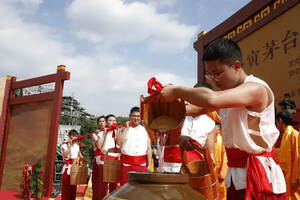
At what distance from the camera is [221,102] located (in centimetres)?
132

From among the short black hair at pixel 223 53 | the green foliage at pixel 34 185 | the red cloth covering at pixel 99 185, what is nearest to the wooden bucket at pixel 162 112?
the short black hair at pixel 223 53

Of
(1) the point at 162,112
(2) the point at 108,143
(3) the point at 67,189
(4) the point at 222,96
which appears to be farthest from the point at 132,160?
(4) the point at 222,96

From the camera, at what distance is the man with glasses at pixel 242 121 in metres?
1.38

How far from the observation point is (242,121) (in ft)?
4.86

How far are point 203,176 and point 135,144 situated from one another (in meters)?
3.80

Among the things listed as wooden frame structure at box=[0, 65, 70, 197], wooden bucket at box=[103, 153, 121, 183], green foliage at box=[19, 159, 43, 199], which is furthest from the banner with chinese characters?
green foliage at box=[19, 159, 43, 199]

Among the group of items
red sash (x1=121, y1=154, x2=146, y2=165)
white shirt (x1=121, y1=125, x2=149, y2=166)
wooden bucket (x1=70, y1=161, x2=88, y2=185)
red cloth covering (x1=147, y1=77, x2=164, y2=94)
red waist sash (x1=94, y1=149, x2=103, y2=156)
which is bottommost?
wooden bucket (x1=70, y1=161, x2=88, y2=185)

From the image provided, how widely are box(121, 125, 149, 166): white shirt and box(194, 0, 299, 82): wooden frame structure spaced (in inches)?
113

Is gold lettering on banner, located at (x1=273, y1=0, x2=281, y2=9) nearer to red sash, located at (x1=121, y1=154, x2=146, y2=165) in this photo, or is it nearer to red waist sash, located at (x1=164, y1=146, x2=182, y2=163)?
red sash, located at (x1=121, y1=154, x2=146, y2=165)

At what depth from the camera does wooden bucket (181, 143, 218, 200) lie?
1503 mm

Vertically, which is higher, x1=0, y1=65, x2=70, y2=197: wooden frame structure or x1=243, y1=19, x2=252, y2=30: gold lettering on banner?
x1=243, y1=19, x2=252, y2=30: gold lettering on banner

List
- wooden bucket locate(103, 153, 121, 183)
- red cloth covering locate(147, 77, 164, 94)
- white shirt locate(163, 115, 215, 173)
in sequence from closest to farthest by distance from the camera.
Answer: red cloth covering locate(147, 77, 164, 94)
white shirt locate(163, 115, 215, 173)
wooden bucket locate(103, 153, 121, 183)

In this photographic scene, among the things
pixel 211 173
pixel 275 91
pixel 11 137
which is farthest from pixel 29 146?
pixel 211 173

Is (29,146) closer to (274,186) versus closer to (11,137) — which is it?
(11,137)
